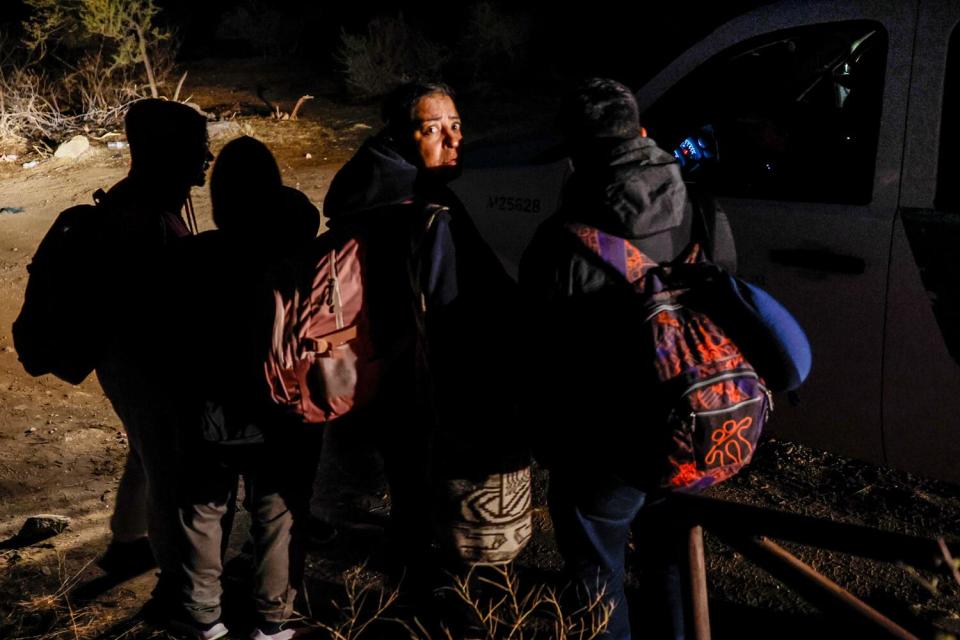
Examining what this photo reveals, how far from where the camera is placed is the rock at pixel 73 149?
9953 mm

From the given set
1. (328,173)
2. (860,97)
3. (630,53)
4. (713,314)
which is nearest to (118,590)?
(713,314)

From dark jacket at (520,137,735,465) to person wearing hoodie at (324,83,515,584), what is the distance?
15cm

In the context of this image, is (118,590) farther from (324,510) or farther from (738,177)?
(738,177)

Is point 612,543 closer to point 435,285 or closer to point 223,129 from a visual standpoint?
point 435,285

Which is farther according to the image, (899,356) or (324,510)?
(324,510)

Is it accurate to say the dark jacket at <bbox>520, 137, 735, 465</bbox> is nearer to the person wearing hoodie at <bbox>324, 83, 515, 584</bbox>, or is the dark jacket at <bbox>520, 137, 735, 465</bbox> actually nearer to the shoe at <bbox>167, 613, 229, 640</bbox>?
the person wearing hoodie at <bbox>324, 83, 515, 584</bbox>

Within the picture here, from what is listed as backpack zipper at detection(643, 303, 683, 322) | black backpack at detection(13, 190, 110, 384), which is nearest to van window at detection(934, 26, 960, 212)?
backpack zipper at detection(643, 303, 683, 322)

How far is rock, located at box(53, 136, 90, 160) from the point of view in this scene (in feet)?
32.7

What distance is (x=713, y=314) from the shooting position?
206 cm

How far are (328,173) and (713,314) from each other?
7.45m

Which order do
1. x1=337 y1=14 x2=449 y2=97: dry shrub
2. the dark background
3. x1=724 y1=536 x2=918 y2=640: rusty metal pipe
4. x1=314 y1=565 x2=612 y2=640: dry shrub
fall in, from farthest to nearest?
1. the dark background
2. x1=337 y1=14 x2=449 y2=97: dry shrub
3. x1=314 y1=565 x2=612 y2=640: dry shrub
4. x1=724 y1=536 x2=918 y2=640: rusty metal pipe


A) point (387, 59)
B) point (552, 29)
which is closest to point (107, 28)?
point (387, 59)

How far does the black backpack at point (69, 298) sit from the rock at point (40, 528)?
3.92 feet

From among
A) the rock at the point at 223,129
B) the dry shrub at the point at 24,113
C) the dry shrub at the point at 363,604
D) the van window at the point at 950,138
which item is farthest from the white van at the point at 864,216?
the dry shrub at the point at 24,113
